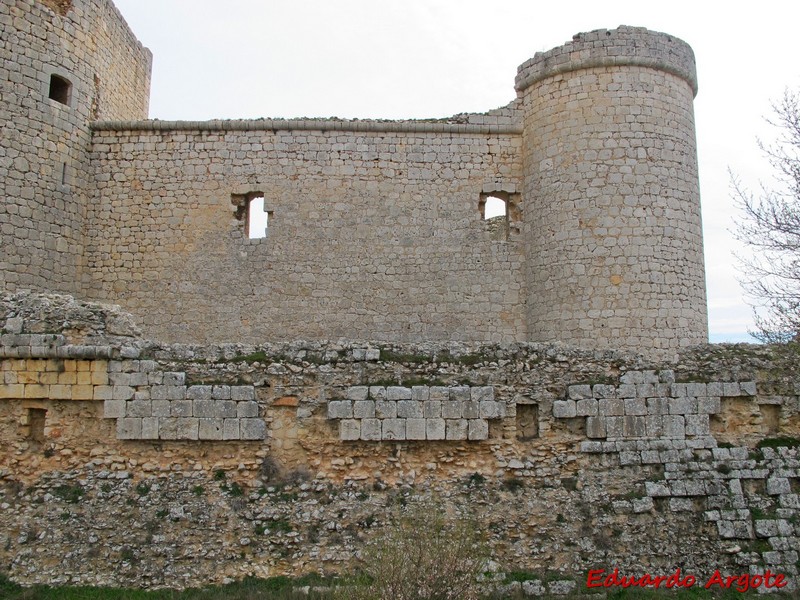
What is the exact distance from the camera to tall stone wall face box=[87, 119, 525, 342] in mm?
13617

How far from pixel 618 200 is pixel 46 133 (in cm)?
1069

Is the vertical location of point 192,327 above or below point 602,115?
below

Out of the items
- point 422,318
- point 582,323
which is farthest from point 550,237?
point 422,318

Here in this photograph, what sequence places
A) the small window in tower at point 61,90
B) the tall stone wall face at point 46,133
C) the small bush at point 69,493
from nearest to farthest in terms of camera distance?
the small bush at point 69,493 → the tall stone wall face at point 46,133 → the small window in tower at point 61,90

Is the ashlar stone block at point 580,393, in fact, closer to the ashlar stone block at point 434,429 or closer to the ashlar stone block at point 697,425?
the ashlar stone block at point 697,425

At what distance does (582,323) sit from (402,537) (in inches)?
278

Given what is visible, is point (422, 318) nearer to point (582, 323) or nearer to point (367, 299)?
point (367, 299)


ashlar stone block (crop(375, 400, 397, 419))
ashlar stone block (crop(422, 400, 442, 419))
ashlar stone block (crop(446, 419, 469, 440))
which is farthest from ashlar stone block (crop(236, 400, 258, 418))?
ashlar stone block (crop(446, 419, 469, 440))

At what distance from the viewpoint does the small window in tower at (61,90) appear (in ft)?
44.5

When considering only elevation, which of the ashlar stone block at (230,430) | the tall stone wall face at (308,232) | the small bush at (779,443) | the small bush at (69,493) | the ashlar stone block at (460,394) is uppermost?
the tall stone wall face at (308,232)

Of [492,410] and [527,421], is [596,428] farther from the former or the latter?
[492,410]

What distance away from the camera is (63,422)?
7.98 m

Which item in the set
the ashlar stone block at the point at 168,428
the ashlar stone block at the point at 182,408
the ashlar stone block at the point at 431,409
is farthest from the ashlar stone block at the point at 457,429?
the ashlar stone block at the point at 168,428

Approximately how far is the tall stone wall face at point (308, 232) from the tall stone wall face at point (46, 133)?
1.62 feet
